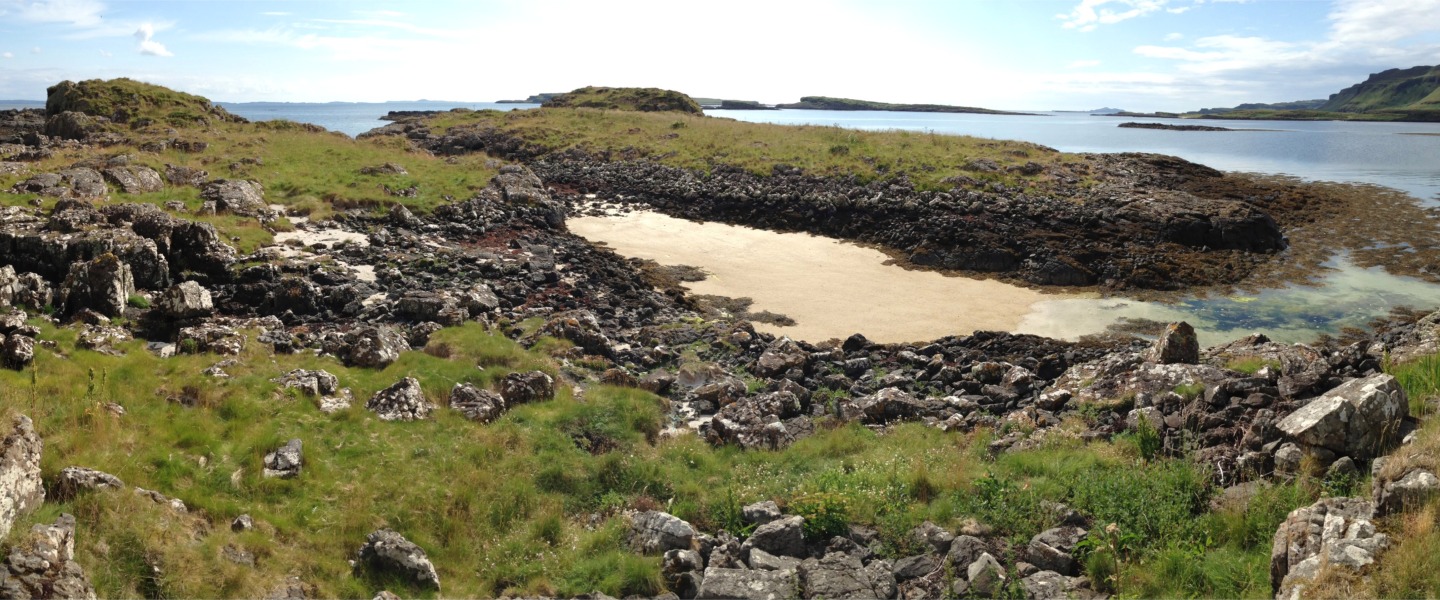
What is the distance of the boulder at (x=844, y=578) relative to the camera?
8219 millimetres

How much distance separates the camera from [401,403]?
12.9 meters

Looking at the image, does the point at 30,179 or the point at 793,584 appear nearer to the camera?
the point at 793,584

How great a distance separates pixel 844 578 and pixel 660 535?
8.03 feet

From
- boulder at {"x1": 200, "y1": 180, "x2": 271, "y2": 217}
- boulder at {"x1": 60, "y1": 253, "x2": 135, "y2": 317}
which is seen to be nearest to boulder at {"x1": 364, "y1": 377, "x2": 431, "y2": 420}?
boulder at {"x1": 60, "y1": 253, "x2": 135, "y2": 317}

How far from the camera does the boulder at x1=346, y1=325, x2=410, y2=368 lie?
49.5 ft

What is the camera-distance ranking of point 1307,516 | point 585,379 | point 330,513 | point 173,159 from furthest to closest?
point 173,159
point 585,379
point 330,513
point 1307,516

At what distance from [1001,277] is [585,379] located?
64.1 feet

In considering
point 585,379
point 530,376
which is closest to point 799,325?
point 585,379

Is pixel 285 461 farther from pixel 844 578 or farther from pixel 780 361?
pixel 780 361

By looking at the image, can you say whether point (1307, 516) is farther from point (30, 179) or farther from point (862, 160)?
point (862, 160)

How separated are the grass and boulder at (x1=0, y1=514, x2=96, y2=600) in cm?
3807

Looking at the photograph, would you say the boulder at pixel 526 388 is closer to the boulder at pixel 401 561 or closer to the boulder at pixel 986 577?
the boulder at pixel 401 561

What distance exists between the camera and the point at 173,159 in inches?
1286

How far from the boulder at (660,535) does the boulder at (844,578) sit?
5.16ft
